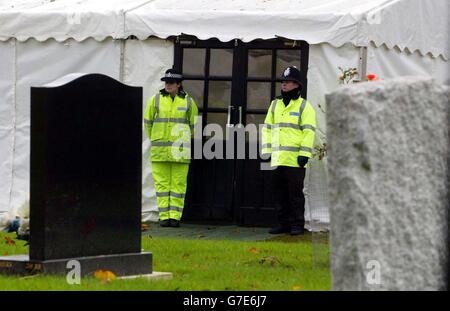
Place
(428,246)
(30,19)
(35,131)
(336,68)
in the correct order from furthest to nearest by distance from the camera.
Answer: (30,19), (336,68), (35,131), (428,246)

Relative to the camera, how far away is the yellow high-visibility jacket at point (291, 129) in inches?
599

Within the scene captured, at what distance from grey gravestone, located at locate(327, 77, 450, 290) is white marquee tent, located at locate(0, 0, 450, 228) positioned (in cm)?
786

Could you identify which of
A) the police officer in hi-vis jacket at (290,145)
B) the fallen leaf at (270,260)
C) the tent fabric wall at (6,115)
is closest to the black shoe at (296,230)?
the police officer in hi-vis jacket at (290,145)

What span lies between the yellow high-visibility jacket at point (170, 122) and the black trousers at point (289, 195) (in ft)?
4.94

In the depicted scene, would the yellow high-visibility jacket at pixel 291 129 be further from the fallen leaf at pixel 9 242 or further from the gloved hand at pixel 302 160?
the fallen leaf at pixel 9 242

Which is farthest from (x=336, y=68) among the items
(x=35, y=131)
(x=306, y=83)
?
(x=35, y=131)

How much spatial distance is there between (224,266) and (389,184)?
4.61 meters

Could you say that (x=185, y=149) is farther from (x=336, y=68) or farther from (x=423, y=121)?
(x=423, y=121)

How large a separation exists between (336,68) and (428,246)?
355 inches

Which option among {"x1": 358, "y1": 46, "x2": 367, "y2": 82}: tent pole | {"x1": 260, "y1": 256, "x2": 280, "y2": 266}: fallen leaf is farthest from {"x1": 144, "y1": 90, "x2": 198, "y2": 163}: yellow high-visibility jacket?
{"x1": 260, "y1": 256, "x2": 280, "y2": 266}: fallen leaf

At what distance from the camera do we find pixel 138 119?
10.4 meters

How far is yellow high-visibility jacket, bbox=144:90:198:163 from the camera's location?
1638cm

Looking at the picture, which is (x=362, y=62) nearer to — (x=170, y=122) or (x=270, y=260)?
(x=170, y=122)

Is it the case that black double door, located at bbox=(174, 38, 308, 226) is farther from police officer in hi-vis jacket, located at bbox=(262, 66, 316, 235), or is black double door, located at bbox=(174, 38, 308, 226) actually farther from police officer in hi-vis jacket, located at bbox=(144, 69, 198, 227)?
police officer in hi-vis jacket, located at bbox=(262, 66, 316, 235)
